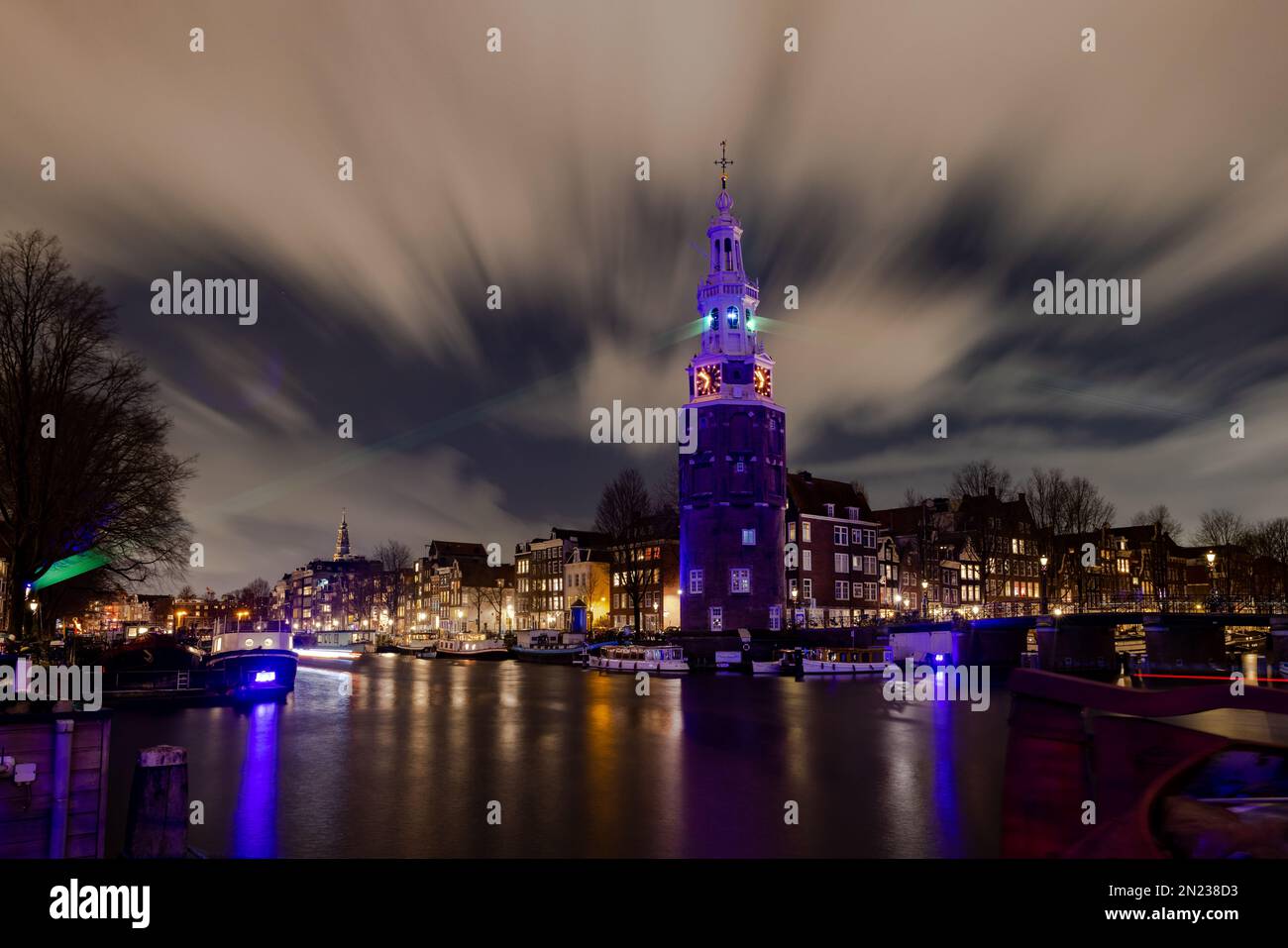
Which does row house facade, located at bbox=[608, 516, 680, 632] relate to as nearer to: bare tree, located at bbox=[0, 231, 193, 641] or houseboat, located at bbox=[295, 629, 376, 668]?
houseboat, located at bbox=[295, 629, 376, 668]

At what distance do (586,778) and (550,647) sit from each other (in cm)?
8469

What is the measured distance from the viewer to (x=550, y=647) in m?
110

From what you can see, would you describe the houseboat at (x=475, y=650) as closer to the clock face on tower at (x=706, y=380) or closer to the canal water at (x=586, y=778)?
the clock face on tower at (x=706, y=380)

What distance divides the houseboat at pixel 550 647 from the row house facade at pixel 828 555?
26.3 m

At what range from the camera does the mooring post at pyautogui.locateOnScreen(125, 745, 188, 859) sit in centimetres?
1156

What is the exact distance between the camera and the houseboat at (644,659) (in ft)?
256

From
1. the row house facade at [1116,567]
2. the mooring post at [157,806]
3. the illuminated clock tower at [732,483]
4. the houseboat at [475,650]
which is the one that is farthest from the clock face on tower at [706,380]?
the mooring post at [157,806]

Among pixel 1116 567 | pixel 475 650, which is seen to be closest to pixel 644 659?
pixel 475 650

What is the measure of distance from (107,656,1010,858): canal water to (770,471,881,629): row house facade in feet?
174

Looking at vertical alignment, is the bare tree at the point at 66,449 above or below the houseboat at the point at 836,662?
above

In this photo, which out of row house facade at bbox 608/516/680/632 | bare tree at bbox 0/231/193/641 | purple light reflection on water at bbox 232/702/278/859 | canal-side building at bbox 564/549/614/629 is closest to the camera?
purple light reflection on water at bbox 232/702/278/859

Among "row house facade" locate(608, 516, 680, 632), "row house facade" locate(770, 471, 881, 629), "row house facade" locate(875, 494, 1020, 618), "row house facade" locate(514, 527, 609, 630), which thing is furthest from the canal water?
"row house facade" locate(514, 527, 609, 630)

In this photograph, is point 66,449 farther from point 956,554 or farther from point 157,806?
point 956,554

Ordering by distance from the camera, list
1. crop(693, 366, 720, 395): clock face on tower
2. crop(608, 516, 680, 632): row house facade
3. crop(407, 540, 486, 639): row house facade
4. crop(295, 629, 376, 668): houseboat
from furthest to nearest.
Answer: crop(407, 540, 486, 639): row house facade
crop(295, 629, 376, 668): houseboat
crop(608, 516, 680, 632): row house facade
crop(693, 366, 720, 395): clock face on tower
